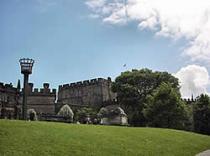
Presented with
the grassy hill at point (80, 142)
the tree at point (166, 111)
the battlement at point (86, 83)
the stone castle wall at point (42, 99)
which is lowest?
the grassy hill at point (80, 142)

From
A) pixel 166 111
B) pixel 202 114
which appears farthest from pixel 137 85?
pixel 166 111

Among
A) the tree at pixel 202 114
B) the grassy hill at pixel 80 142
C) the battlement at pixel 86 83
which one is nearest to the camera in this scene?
the grassy hill at pixel 80 142

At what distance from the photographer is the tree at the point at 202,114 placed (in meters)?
73.5

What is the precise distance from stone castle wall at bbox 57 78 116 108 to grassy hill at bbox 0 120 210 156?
256 ft

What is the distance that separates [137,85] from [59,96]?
131ft

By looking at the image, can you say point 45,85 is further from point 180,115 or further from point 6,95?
point 180,115

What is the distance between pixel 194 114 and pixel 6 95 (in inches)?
1403

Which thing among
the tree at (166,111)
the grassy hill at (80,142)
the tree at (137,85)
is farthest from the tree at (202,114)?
the grassy hill at (80,142)

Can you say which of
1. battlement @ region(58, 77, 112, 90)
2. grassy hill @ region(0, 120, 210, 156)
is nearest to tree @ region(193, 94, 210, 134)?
battlement @ region(58, 77, 112, 90)

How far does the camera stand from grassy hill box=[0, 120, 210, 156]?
20508 mm

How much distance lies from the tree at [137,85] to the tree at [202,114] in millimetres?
10441

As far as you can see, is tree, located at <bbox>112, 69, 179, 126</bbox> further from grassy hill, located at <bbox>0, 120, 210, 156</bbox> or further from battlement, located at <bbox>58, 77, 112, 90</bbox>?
grassy hill, located at <bbox>0, 120, 210, 156</bbox>

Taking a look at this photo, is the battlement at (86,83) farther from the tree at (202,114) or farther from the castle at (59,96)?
the tree at (202,114)

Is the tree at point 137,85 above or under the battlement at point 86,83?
under
